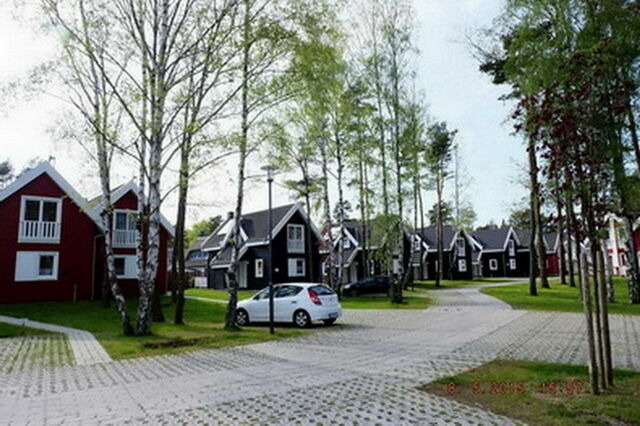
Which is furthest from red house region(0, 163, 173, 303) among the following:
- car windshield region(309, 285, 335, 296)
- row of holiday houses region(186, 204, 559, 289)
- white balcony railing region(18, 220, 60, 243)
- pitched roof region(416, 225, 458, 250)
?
pitched roof region(416, 225, 458, 250)

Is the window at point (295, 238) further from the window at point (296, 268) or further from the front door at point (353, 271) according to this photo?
the front door at point (353, 271)

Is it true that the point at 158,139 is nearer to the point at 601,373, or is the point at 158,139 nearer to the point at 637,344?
the point at 601,373

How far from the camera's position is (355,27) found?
2308 cm

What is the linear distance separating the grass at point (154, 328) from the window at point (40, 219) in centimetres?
347

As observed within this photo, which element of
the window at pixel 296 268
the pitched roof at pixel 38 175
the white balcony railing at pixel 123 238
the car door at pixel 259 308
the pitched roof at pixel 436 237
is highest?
the pitched roof at pixel 38 175

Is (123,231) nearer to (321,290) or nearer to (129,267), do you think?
(129,267)

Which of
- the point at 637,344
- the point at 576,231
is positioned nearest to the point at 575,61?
the point at 576,231

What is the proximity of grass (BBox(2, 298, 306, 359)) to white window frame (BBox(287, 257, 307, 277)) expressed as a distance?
11.7m

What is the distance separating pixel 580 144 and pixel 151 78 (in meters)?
11.1

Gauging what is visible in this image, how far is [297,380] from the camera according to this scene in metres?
7.18

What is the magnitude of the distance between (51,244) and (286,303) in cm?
1547

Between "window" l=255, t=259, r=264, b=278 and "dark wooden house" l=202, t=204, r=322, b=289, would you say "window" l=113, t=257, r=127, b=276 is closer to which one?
"dark wooden house" l=202, t=204, r=322, b=289

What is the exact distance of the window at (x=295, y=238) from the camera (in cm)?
3528

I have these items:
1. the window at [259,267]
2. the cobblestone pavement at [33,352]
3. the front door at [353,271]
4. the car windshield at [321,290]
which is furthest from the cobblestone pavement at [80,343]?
the front door at [353,271]
